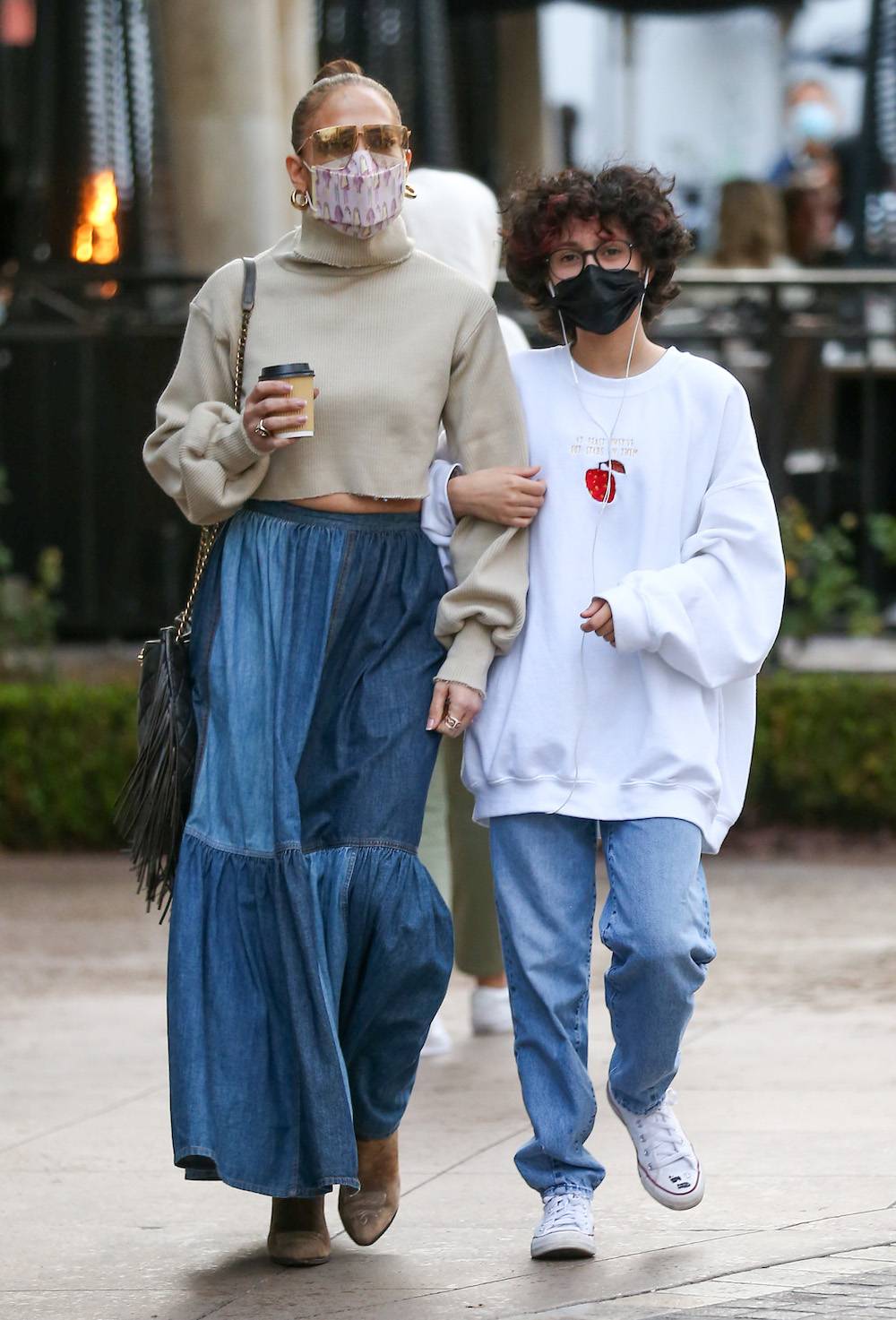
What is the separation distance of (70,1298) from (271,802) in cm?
87

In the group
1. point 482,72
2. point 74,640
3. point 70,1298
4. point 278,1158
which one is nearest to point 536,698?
point 278,1158

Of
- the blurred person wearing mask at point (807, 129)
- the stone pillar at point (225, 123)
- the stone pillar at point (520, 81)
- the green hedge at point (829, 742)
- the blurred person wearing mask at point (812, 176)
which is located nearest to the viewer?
the green hedge at point (829, 742)

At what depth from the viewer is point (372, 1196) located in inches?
149

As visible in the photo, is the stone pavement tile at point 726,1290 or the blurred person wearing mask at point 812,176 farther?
the blurred person wearing mask at point 812,176

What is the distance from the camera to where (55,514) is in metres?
9.77

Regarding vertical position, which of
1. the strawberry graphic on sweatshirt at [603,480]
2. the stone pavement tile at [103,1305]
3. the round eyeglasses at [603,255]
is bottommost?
the stone pavement tile at [103,1305]

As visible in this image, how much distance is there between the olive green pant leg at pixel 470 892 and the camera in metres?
5.38

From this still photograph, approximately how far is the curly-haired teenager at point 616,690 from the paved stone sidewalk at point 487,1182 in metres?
0.20

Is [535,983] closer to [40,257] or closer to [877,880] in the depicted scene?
[877,880]

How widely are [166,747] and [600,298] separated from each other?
107 cm

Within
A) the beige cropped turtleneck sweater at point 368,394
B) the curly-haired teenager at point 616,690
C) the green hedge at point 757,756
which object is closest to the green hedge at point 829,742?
the green hedge at point 757,756

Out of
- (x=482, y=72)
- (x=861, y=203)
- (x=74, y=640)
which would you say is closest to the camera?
(x=74, y=640)

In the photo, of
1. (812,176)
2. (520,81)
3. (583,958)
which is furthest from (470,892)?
(520,81)

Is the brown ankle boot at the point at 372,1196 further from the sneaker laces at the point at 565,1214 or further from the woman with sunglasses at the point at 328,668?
the sneaker laces at the point at 565,1214
